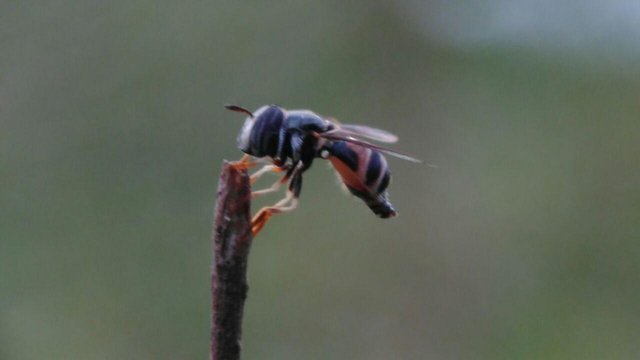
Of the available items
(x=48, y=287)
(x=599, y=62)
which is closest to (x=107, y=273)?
(x=48, y=287)

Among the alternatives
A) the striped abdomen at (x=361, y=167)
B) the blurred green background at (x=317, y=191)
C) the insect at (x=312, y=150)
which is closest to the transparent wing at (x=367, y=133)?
the insect at (x=312, y=150)

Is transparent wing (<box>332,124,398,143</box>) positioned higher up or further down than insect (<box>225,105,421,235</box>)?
higher up

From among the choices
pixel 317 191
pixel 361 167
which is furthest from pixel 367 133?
pixel 317 191

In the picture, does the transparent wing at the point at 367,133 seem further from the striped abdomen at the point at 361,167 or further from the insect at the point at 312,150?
the striped abdomen at the point at 361,167

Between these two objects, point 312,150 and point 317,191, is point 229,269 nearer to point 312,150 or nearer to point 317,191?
point 312,150

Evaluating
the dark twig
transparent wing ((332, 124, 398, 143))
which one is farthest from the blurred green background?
the dark twig

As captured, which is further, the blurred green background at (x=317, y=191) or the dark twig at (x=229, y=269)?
the blurred green background at (x=317, y=191)

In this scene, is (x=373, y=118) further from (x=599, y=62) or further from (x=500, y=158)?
(x=599, y=62)

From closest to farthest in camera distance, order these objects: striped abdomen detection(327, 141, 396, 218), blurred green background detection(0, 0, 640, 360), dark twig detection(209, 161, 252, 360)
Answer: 1. dark twig detection(209, 161, 252, 360)
2. striped abdomen detection(327, 141, 396, 218)
3. blurred green background detection(0, 0, 640, 360)

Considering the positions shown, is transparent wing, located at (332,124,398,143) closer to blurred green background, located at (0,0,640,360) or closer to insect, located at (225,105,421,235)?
insect, located at (225,105,421,235)
